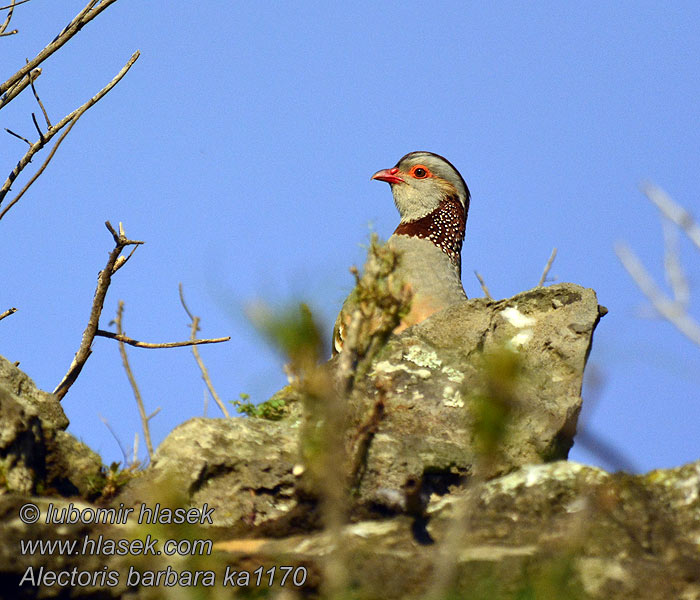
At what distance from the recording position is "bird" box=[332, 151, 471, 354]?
748 centimetres

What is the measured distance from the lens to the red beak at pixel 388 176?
977 cm

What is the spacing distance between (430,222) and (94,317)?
391cm

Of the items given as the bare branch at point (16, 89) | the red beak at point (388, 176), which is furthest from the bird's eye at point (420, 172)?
the bare branch at point (16, 89)

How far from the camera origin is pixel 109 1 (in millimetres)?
6062

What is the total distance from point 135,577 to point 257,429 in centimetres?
135

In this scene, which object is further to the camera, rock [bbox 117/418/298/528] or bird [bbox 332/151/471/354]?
bird [bbox 332/151/471/354]

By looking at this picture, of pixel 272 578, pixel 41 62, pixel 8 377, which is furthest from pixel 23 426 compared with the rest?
pixel 41 62

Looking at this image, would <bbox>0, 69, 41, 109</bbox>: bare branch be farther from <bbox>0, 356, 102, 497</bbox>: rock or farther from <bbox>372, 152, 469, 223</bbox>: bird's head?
<bbox>372, 152, 469, 223</bbox>: bird's head

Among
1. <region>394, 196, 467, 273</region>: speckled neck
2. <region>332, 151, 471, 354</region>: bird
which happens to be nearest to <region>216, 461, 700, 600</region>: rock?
<region>332, 151, 471, 354</region>: bird

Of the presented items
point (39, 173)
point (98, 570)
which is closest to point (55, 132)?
point (39, 173)

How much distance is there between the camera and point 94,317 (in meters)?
6.01

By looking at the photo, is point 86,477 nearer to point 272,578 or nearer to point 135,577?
point 135,577

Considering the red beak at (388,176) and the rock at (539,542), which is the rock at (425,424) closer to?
the rock at (539,542)

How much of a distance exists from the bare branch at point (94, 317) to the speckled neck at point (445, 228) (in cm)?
356
